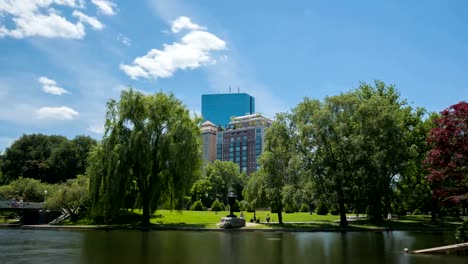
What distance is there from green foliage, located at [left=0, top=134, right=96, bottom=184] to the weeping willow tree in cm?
3866

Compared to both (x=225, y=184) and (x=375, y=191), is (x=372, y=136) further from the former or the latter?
(x=225, y=184)

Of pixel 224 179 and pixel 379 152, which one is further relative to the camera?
pixel 224 179

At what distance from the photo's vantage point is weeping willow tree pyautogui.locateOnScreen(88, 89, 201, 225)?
1599 inches

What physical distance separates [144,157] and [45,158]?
52.4 m

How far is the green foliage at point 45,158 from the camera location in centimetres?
8144

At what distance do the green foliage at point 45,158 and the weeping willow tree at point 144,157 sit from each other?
3866 cm

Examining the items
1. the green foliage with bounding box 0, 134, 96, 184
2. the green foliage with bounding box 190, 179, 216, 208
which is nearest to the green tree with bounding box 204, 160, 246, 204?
the green foliage with bounding box 190, 179, 216, 208

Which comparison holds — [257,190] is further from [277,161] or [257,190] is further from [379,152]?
[379,152]

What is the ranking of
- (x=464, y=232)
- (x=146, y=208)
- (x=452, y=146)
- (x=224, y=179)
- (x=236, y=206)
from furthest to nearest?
(x=224, y=179) < (x=236, y=206) < (x=146, y=208) < (x=452, y=146) < (x=464, y=232)

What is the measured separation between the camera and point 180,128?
42.8 m

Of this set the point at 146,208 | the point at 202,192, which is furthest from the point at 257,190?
the point at 202,192

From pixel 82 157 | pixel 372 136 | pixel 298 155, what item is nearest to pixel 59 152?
pixel 82 157

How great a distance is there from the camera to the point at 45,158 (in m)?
85.6

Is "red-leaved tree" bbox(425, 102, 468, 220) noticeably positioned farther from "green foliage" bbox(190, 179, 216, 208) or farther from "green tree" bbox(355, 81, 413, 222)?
"green foliage" bbox(190, 179, 216, 208)
